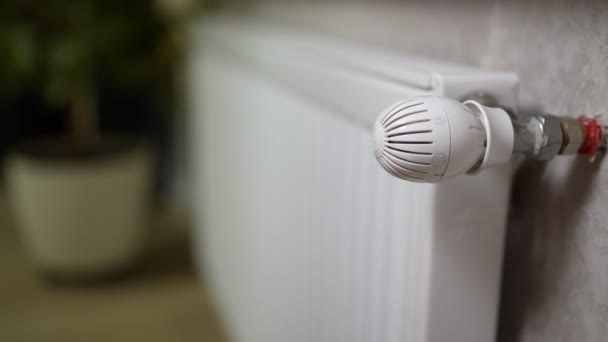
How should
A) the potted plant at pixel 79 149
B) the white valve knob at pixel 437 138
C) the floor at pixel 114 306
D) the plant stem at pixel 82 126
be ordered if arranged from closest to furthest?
the white valve knob at pixel 437 138 < the floor at pixel 114 306 < the potted plant at pixel 79 149 < the plant stem at pixel 82 126

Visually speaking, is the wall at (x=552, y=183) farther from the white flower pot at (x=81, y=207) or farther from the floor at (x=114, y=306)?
the white flower pot at (x=81, y=207)

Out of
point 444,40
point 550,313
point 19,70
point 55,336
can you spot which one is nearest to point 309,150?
point 444,40

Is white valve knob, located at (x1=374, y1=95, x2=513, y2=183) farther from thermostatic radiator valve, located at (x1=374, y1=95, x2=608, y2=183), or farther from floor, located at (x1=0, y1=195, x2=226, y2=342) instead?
floor, located at (x1=0, y1=195, x2=226, y2=342)

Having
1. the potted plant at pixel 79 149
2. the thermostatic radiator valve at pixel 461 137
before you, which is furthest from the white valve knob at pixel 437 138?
the potted plant at pixel 79 149

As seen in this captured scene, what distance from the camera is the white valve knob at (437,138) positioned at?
35 cm

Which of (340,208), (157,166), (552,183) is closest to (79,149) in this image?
(157,166)

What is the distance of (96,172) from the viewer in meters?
1.50

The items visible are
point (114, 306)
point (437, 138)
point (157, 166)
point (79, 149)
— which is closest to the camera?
point (437, 138)

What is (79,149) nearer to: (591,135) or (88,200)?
(88,200)

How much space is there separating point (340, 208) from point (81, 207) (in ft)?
3.62

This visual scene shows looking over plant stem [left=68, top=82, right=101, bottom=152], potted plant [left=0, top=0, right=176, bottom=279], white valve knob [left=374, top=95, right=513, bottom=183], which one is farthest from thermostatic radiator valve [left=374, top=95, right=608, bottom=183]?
plant stem [left=68, top=82, right=101, bottom=152]

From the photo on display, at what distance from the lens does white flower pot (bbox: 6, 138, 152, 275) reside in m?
1.49

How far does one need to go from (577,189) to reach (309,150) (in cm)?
31

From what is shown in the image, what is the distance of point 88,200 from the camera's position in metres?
1.51
